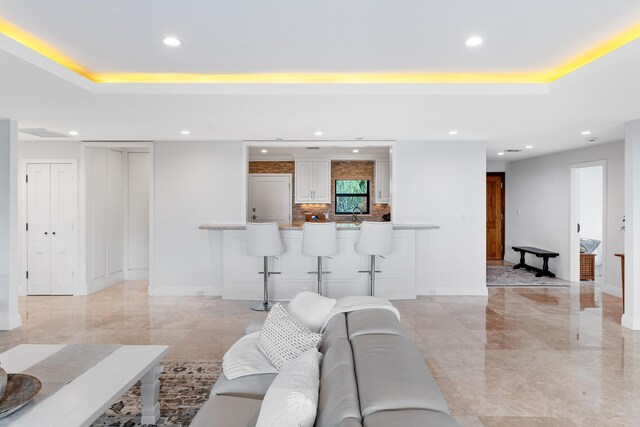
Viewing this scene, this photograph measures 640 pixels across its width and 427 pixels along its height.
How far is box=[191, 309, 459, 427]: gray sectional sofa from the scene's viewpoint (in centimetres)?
124

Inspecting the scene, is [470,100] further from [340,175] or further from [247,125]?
[340,175]

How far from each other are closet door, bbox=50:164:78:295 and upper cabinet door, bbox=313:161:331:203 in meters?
4.53

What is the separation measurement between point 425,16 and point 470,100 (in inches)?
61.5

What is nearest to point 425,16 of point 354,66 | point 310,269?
point 354,66

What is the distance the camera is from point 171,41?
107 inches

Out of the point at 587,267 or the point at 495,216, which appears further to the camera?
the point at 495,216

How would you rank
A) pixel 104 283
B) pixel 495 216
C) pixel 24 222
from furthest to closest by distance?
pixel 495 216, pixel 104 283, pixel 24 222

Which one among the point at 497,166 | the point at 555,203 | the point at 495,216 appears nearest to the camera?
the point at 555,203

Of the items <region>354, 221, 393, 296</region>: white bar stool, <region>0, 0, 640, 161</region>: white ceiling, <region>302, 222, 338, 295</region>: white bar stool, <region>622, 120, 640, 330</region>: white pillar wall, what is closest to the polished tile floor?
<region>622, 120, 640, 330</region>: white pillar wall

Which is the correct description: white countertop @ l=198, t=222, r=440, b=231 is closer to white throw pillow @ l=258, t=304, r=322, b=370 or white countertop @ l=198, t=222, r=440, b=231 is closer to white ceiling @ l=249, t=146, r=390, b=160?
white ceiling @ l=249, t=146, r=390, b=160

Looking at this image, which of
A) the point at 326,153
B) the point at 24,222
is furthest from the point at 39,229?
the point at 326,153

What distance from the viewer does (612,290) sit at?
6211 millimetres

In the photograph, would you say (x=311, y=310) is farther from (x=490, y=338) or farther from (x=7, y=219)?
(x=7, y=219)

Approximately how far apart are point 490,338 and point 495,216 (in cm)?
619
